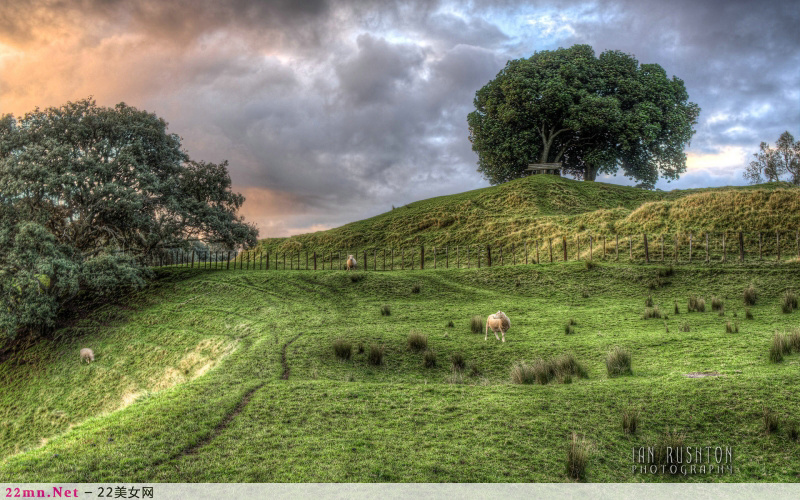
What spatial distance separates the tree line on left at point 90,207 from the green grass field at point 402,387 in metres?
2.93

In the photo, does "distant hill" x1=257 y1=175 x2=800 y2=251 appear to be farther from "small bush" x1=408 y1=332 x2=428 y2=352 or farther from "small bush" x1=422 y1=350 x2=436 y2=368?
"small bush" x1=422 y1=350 x2=436 y2=368

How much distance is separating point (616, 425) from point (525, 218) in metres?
40.8

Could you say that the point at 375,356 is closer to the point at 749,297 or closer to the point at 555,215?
the point at 749,297

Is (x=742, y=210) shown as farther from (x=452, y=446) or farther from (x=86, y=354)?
(x=86, y=354)

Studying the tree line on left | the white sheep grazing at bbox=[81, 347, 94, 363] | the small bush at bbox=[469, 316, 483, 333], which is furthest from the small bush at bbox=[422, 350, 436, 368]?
the tree line on left

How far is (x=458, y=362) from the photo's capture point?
579 inches

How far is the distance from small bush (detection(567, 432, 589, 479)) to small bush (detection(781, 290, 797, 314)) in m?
16.1

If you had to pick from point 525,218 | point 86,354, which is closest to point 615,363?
point 86,354

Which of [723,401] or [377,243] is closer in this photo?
[723,401]

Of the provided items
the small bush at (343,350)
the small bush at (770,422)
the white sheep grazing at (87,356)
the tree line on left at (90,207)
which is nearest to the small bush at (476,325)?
the small bush at (343,350)

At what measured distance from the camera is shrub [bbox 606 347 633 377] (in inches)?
476

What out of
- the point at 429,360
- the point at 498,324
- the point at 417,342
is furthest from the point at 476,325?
the point at 429,360

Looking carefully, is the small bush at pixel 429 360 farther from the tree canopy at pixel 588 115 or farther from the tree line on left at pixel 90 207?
the tree canopy at pixel 588 115

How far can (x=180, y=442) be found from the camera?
27.9ft
